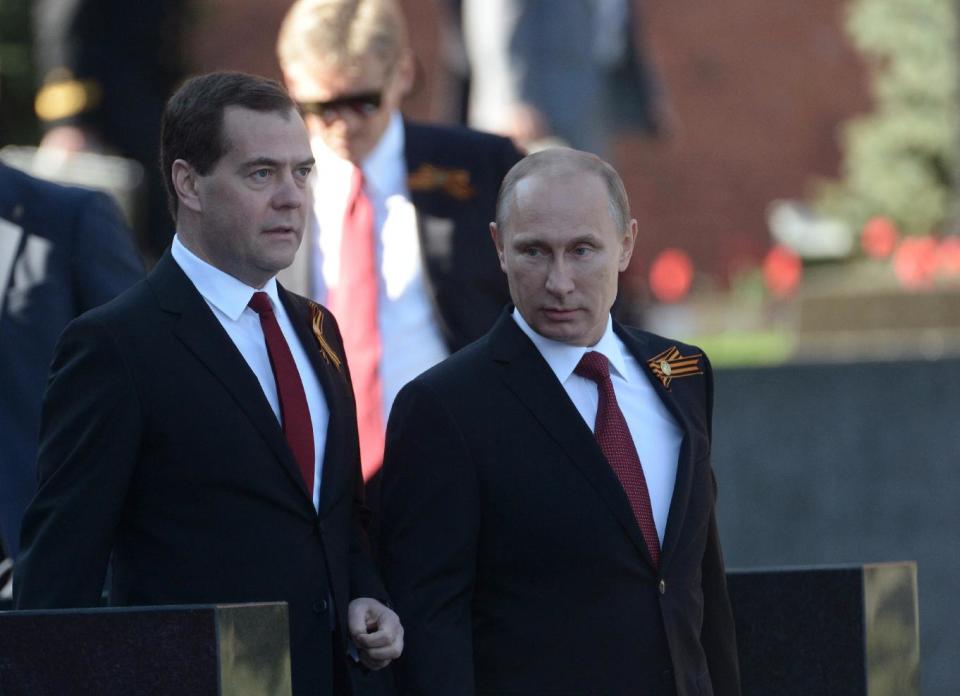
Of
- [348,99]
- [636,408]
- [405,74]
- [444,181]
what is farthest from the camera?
[405,74]

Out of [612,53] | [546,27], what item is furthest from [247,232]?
[612,53]

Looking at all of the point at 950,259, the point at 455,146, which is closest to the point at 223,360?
the point at 455,146

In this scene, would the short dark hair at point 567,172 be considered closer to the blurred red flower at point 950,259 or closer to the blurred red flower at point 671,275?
the blurred red flower at point 950,259

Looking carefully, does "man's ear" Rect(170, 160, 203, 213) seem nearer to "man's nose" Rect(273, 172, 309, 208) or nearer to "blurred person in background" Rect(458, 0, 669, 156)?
"man's nose" Rect(273, 172, 309, 208)

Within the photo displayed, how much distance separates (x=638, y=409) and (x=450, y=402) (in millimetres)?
350

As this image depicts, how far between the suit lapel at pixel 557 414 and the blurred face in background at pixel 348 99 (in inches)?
56.3

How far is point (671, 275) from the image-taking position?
19.5 m

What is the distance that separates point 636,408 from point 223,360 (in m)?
0.74

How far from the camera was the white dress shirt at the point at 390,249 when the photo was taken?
15.5ft

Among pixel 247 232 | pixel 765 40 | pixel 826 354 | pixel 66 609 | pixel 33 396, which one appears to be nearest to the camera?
pixel 66 609

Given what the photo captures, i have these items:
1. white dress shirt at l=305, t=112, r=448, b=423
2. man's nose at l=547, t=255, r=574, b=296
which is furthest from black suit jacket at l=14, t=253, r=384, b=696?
white dress shirt at l=305, t=112, r=448, b=423

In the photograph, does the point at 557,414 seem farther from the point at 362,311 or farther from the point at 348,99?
the point at 348,99

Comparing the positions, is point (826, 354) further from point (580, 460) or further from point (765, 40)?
point (765, 40)

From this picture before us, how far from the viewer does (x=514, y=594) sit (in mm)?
3279
